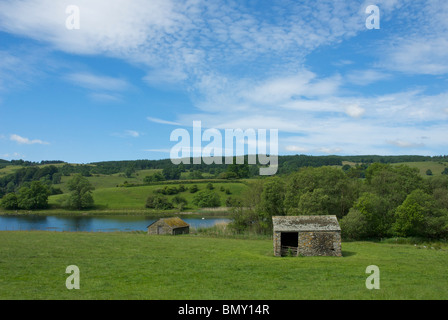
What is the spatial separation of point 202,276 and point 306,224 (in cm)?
1172

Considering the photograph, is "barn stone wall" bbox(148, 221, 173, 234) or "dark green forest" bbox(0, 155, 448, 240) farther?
"barn stone wall" bbox(148, 221, 173, 234)

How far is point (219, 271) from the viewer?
58.1 ft

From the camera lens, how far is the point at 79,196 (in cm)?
9688

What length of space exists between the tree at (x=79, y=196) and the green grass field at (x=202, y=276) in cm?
7586

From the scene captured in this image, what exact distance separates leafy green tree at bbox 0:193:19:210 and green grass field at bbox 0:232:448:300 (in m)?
84.2

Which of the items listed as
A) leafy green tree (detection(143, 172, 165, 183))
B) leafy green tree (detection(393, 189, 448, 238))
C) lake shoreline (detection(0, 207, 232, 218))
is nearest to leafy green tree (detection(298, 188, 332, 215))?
leafy green tree (detection(393, 189, 448, 238))

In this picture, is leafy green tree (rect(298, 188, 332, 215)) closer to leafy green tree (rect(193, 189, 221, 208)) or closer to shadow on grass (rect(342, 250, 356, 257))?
shadow on grass (rect(342, 250, 356, 257))

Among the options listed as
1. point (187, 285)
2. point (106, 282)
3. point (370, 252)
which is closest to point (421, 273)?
point (370, 252)

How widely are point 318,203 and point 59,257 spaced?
30956 mm

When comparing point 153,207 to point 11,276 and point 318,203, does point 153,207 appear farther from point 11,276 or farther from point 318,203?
point 11,276

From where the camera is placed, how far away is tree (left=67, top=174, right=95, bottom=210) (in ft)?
314

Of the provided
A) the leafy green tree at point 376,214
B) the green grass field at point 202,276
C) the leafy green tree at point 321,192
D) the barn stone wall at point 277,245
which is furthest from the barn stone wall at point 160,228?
the leafy green tree at point 376,214

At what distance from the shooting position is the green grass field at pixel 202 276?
12824 millimetres

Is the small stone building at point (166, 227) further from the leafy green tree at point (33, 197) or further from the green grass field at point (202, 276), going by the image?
the leafy green tree at point (33, 197)
